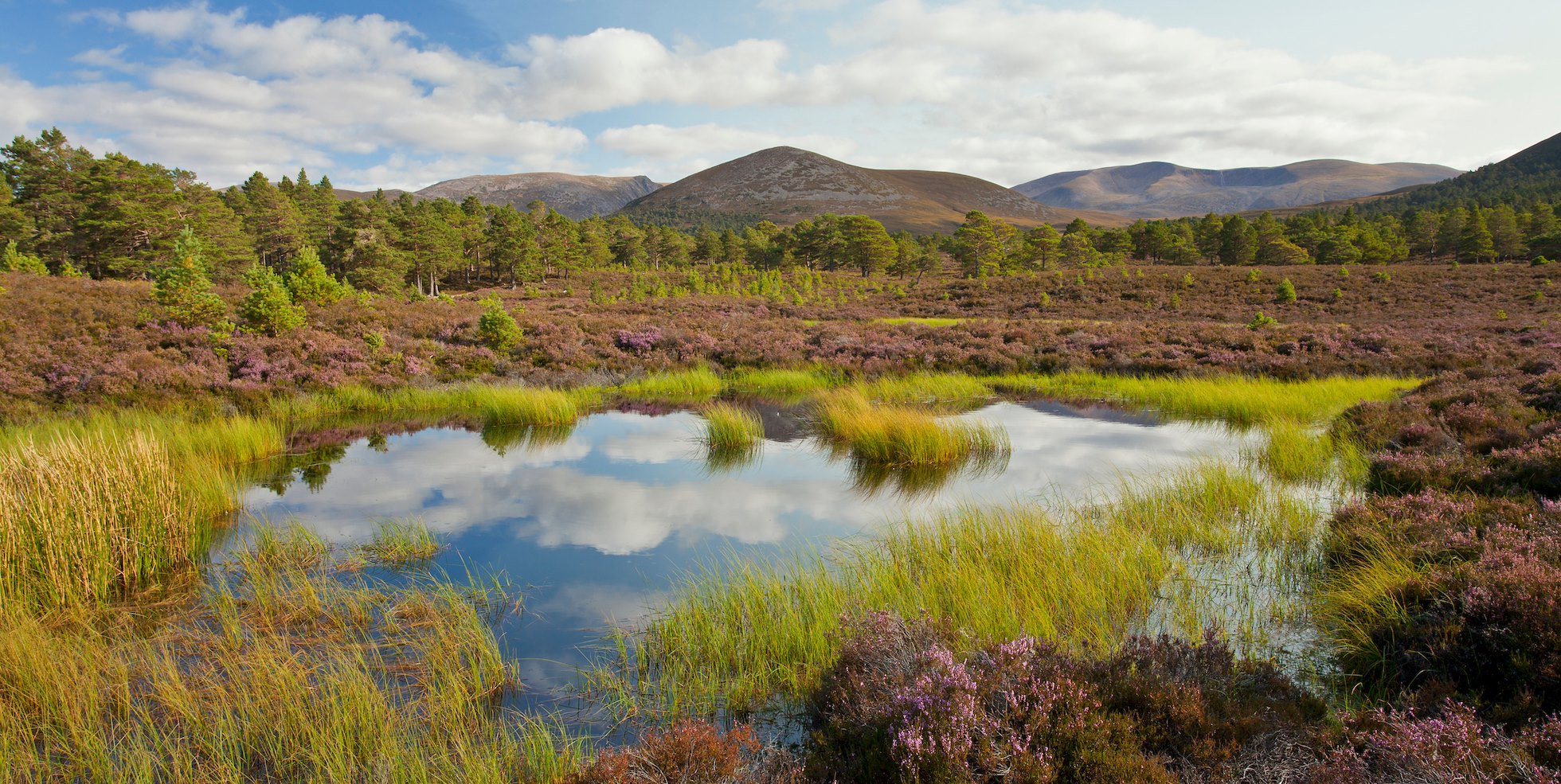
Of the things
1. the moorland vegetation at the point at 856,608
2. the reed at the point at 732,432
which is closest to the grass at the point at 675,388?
the moorland vegetation at the point at 856,608

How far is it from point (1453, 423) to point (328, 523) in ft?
48.3

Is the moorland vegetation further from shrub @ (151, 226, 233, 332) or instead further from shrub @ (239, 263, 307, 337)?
shrub @ (239, 263, 307, 337)

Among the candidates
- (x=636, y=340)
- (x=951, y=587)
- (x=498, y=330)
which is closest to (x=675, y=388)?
(x=636, y=340)

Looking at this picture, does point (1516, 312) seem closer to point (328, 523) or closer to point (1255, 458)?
point (1255, 458)

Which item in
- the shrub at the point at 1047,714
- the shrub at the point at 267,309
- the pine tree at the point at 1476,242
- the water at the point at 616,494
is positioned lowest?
the water at the point at 616,494

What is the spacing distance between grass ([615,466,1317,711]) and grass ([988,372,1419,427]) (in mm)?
6890

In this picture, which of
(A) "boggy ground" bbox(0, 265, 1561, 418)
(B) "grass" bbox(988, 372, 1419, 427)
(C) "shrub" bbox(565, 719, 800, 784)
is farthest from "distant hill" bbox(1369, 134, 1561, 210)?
(C) "shrub" bbox(565, 719, 800, 784)

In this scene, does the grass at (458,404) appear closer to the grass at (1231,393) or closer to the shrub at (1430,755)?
the grass at (1231,393)

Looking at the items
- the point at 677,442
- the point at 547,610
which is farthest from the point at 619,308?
the point at 547,610

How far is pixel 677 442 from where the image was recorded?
525 inches

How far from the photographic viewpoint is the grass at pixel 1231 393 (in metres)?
13.9

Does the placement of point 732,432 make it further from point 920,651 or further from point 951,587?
point 920,651

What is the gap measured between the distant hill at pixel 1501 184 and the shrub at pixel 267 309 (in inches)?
6024

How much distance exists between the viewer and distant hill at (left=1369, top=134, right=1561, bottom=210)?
116 meters
